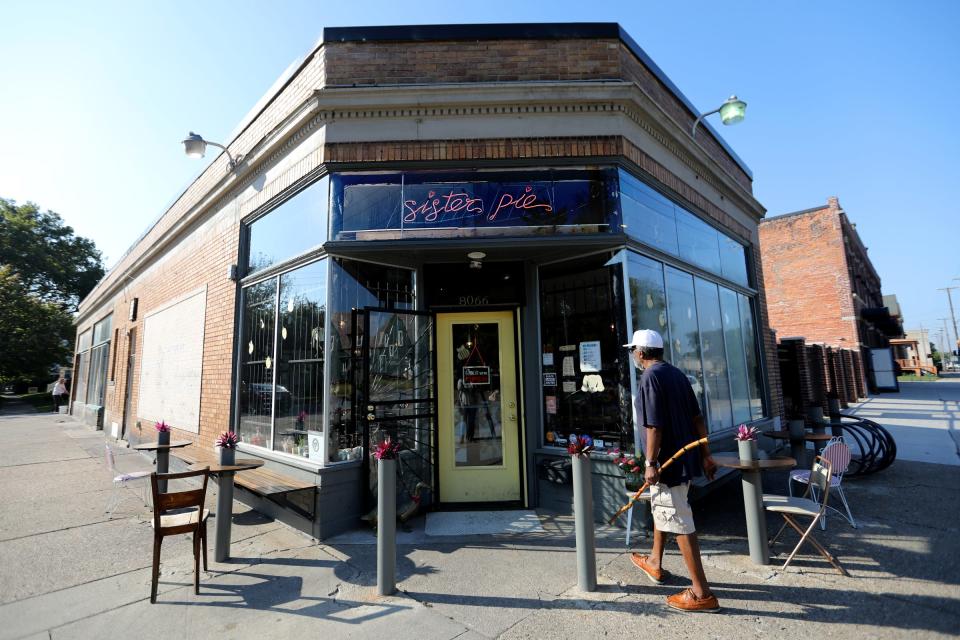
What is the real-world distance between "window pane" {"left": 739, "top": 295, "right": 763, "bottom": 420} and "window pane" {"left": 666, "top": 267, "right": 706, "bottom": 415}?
2.46 metres

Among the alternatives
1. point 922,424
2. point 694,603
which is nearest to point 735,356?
point 694,603

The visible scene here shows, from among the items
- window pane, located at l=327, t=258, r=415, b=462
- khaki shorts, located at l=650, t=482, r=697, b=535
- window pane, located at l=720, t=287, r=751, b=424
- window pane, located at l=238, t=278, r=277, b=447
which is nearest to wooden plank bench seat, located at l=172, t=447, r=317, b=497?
window pane, located at l=327, t=258, r=415, b=462

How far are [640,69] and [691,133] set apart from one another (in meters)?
1.62

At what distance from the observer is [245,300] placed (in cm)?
729

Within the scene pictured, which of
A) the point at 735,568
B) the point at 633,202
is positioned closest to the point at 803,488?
the point at 735,568

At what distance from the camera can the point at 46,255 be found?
39594 mm

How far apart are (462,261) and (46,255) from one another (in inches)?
1995

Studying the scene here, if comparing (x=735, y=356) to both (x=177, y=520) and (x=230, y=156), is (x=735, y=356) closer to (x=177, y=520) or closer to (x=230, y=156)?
(x=177, y=520)

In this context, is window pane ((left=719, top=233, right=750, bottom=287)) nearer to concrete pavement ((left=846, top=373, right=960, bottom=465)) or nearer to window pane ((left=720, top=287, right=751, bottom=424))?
window pane ((left=720, top=287, right=751, bottom=424))

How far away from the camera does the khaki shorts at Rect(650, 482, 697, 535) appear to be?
3.44 meters

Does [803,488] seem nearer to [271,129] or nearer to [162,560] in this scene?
[162,560]

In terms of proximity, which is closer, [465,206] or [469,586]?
[469,586]

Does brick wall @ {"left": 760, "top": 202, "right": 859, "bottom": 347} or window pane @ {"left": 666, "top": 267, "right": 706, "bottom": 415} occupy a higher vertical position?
brick wall @ {"left": 760, "top": 202, "right": 859, "bottom": 347}

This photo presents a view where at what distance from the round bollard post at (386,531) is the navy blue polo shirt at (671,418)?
212cm
